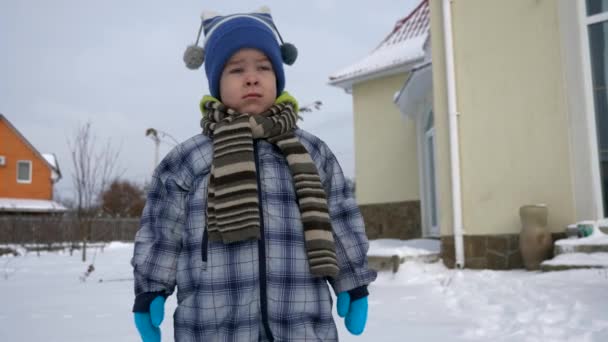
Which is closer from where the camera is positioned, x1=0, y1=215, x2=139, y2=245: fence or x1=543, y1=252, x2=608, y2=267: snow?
x1=543, y1=252, x2=608, y2=267: snow

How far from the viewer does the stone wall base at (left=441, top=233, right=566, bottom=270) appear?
570cm

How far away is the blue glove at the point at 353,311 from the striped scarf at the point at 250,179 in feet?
0.50

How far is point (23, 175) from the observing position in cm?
2370

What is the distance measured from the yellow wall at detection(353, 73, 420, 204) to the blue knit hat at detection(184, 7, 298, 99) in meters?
8.86

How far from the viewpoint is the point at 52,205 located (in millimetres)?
23516

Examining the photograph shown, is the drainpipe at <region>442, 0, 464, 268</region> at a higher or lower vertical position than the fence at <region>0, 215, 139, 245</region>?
higher

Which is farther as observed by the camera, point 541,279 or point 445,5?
point 445,5

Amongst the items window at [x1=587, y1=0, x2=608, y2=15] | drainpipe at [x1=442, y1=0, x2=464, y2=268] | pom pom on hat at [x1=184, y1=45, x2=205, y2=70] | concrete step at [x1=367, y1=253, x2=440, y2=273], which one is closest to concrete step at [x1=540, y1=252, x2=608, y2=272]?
drainpipe at [x1=442, y1=0, x2=464, y2=268]

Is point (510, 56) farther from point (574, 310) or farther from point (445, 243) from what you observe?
point (574, 310)

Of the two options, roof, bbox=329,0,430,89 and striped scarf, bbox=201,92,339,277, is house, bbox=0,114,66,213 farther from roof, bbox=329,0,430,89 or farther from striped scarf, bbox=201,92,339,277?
striped scarf, bbox=201,92,339,277

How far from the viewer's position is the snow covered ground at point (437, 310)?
10.4 feet

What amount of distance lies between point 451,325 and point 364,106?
869 cm

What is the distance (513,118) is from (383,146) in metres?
5.53

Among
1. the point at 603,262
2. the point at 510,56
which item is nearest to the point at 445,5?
the point at 510,56
